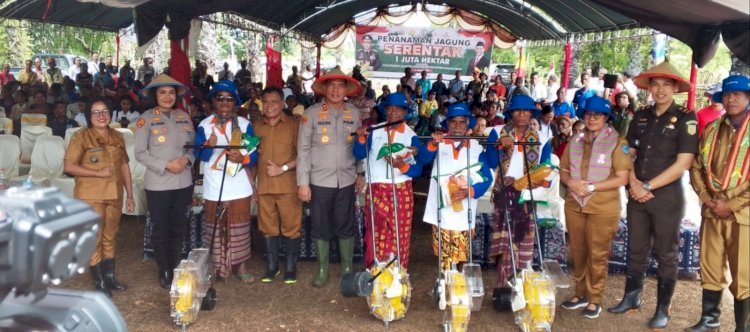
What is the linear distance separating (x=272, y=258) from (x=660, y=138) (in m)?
3.07

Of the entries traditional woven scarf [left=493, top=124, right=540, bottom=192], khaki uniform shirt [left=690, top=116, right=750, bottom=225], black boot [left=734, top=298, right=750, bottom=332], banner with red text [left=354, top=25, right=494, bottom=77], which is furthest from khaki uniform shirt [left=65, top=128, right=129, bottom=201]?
banner with red text [left=354, top=25, right=494, bottom=77]

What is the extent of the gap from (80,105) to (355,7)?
9.43 metres

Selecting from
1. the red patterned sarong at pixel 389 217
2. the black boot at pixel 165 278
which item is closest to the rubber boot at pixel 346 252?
the red patterned sarong at pixel 389 217

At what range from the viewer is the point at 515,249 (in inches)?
178

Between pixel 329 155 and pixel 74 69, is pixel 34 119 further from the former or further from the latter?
pixel 74 69

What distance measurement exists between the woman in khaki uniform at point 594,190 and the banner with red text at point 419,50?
1420 centimetres

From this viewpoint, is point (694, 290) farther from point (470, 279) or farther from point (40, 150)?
point (40, 150)

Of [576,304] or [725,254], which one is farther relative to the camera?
[576,304]

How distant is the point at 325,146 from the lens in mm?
4652

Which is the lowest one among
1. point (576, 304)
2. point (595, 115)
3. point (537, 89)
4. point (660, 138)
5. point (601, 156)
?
point (576, 304)

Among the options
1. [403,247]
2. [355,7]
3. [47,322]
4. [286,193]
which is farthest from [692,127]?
[355,7]

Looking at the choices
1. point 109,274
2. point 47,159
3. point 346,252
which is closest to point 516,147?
point 346,252

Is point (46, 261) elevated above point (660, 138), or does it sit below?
below

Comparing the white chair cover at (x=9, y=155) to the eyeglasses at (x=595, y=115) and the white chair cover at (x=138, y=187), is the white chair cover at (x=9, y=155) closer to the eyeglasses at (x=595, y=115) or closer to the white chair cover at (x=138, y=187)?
the white chair cover at (x=138, y=187)
